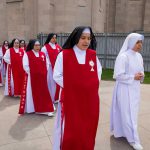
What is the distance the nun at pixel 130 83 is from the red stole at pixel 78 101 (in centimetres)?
112

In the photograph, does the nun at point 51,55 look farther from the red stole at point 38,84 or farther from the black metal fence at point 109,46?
the black metal fence at point 109,46

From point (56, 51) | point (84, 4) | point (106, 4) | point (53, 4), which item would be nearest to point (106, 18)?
point (106, 4)

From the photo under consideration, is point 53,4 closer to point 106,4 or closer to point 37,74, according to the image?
point 106,4

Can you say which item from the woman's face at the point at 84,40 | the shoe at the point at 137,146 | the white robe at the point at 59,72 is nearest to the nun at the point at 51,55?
the shoe at the point at 137,146

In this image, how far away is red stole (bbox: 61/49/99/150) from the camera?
3426 mm

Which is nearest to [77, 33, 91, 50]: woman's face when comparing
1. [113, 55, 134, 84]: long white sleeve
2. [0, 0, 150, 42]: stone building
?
[113, 55, 134, 84]: long white sleeve

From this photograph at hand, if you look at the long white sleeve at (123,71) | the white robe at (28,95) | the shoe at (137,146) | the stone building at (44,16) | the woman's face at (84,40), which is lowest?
the shoe at (137,146)

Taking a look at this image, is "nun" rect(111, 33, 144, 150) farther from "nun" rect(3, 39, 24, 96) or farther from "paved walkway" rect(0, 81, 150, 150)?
"nun" rect(3, 39, 24, 96)

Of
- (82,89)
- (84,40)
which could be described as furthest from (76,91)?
(84,40)

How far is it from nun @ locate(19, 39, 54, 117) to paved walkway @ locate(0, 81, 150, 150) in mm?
284

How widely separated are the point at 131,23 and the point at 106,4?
12.5 feet

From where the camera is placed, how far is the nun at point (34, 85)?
649 cm

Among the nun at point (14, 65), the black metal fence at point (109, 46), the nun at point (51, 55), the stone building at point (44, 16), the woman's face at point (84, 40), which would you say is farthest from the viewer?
the stone building at point (44, 16)

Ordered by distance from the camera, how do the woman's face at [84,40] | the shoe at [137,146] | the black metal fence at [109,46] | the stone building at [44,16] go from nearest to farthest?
the woman's face at [84,40] < the shoe at [137,146] < the black metal fence at [109,46] < the stone building at [44,16]
